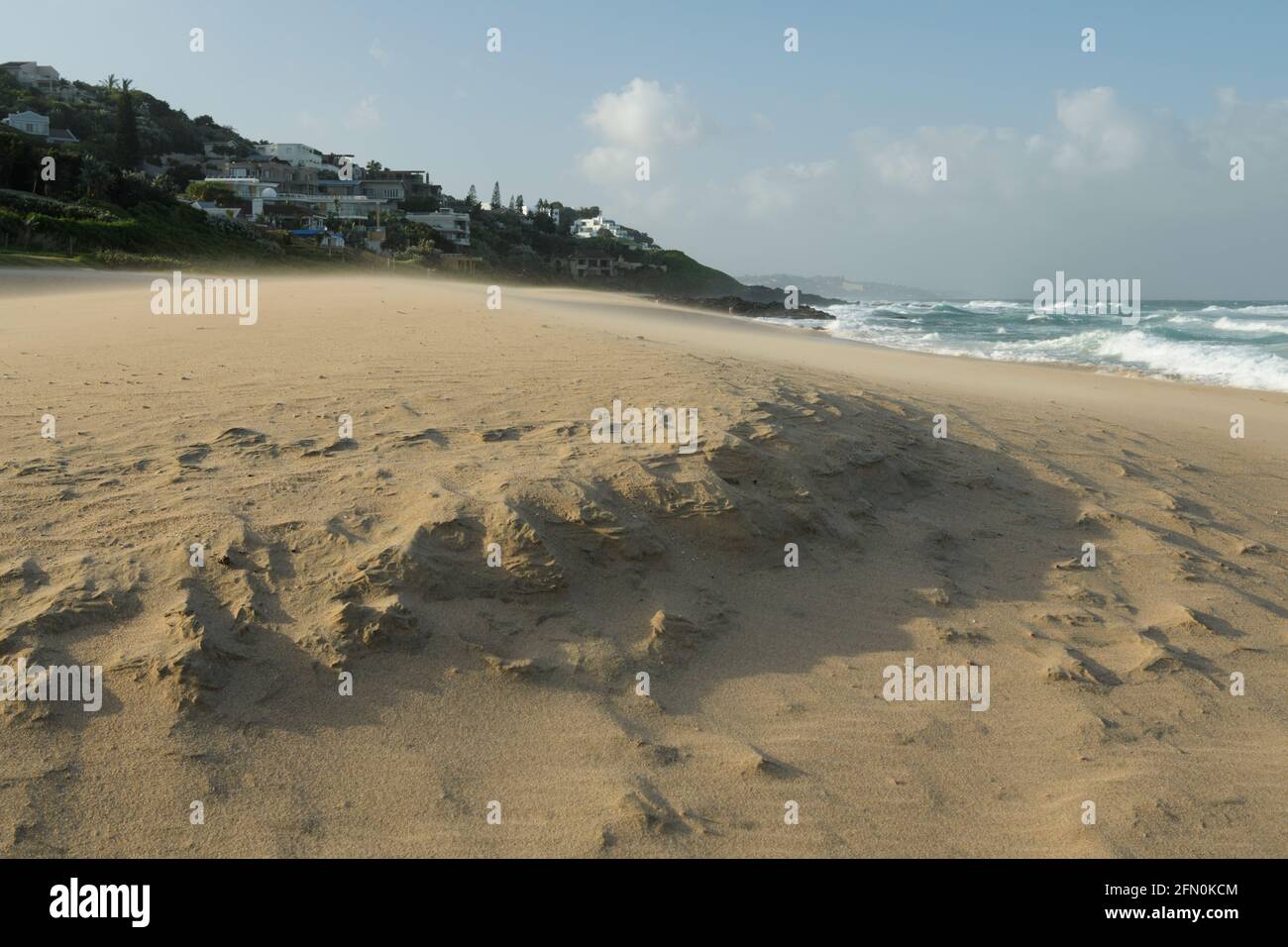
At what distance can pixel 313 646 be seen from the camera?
3.97 metres

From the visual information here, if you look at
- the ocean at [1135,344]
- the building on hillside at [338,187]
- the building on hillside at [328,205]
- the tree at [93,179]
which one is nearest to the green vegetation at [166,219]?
the tree at [93,179]

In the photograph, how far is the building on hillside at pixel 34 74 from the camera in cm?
7650

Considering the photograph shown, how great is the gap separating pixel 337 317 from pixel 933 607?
829cm

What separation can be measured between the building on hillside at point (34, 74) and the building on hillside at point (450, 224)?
119 ft

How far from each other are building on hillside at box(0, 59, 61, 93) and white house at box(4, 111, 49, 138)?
2611 centimetres

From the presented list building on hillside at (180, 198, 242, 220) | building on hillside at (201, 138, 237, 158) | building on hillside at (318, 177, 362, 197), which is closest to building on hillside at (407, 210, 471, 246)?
building on hillside at (318, 177, 362, 197)

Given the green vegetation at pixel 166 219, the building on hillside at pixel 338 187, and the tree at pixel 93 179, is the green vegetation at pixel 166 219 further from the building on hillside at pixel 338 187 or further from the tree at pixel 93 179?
the building on hillside at pixel 338 187

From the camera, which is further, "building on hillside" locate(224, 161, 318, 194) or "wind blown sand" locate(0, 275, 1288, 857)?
"building on hillside" locate(224, 161, 318, 194)

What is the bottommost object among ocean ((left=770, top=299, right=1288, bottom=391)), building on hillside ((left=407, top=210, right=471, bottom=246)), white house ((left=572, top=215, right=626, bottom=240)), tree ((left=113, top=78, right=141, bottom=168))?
ocean ((left=770, top=299, right=1288, bottom=391))

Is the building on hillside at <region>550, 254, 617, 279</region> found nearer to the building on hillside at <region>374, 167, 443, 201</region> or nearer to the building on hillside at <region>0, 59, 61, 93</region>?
the building on hillside at <region>374, 167, 443, 201</region>

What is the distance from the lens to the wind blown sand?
343 centimetres

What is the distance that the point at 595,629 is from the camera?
440cm

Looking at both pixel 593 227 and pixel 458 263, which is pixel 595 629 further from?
pixel 593 227

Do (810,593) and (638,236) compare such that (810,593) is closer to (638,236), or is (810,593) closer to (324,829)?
(324,829)
